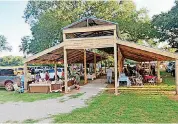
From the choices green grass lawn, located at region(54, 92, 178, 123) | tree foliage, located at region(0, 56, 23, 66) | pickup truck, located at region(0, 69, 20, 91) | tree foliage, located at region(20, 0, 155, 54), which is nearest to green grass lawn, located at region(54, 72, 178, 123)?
green grass lawn, located at region(54, 92, 178, 123)

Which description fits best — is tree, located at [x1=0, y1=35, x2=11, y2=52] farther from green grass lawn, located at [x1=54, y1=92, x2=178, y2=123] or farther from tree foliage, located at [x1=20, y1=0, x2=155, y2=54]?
green grass lawn, located at [x1=54, y1=92, x2=178, y2=123]

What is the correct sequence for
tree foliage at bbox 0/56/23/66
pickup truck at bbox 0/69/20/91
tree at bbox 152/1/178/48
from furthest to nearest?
tree foliage at bbox 0/56/23/66
tree at bbox 152/1/178/48
pickup truck at bbox 0/69/20/91

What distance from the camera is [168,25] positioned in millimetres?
28047

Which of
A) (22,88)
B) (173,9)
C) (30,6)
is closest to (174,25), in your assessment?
(173,9)

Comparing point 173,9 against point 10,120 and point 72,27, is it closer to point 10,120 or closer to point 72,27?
point 72,27

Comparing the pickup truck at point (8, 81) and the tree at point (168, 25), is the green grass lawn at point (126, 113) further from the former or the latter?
the tree at point (168, 25)

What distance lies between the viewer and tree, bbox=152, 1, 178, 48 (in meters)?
27.8

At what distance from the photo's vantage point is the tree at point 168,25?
2780 centimetres

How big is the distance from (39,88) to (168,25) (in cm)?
1831

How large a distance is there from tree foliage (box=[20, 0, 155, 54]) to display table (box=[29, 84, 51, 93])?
1657 cm

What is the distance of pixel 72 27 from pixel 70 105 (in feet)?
20.7

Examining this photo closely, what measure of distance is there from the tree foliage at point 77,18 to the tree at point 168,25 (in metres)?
1.31

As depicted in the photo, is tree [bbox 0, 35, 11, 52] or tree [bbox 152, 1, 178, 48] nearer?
tree [bbox 152, 1, 178, 48]

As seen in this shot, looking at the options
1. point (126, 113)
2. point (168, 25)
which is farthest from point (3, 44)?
point (126, 113)
